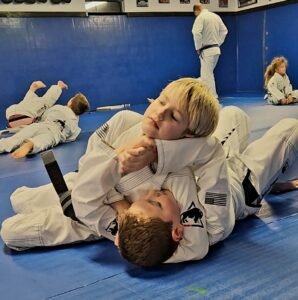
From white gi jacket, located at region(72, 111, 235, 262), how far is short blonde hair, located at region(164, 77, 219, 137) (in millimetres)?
63

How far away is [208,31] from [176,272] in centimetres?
708

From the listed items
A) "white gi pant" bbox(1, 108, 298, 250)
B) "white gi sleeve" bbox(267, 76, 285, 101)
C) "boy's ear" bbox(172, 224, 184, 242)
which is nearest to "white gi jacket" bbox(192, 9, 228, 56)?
"white gi sleeve" bbox(267, 76, 285, 101)

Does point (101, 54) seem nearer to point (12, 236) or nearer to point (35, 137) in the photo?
point (35, 137)

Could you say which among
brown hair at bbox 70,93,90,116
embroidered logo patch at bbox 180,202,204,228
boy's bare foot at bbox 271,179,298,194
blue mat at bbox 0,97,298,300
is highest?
embroidered logo patch at bbox 180,202,204,228

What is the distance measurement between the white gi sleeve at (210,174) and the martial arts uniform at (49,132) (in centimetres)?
301

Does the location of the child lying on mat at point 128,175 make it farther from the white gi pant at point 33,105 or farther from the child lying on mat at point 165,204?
the white gi pant at point 33,105

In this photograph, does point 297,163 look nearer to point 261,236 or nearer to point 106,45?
point 261,236

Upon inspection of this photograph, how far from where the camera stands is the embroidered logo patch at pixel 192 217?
5.29 ft

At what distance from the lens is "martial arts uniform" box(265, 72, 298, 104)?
7.09 m

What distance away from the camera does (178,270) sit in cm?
162

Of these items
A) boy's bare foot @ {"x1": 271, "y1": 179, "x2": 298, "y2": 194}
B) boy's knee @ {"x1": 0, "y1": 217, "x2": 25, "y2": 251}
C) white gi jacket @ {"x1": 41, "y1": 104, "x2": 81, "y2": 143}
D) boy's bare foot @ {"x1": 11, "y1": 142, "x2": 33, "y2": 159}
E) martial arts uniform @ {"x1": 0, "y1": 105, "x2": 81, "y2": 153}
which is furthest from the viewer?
white gi jacket @ {"x1": 41, "y1": 104, "x2": 81, "y2": 143}

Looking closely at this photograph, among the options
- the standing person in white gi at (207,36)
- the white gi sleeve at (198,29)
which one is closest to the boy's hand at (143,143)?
the standing person in white gi at (207,36)

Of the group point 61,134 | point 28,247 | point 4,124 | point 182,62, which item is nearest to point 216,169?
point 28,247

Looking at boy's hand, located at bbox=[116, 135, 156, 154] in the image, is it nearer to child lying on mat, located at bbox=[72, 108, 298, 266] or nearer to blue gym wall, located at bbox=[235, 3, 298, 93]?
child lying on mat, located at bbox=[72, 108, 298, 266]
